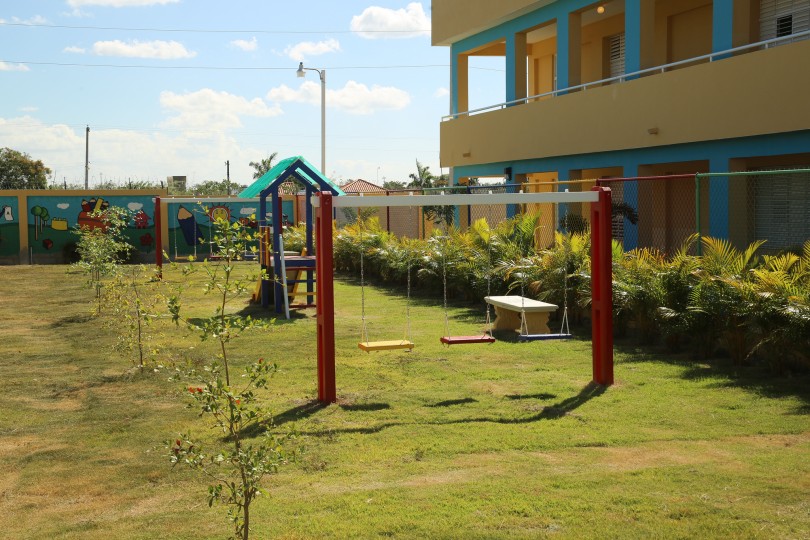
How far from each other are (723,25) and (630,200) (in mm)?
4929

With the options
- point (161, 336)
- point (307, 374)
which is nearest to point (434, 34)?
point (161, 336)

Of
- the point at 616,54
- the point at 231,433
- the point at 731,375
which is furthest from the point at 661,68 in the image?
the point at 231,433

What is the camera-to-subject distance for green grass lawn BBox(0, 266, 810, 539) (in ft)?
20.4

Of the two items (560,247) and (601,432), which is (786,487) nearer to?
(601,432)

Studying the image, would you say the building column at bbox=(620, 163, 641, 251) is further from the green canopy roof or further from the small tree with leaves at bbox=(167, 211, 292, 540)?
the small tree with leaves at bbox=(167, 211, 292, 540)

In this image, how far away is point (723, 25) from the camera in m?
17.6

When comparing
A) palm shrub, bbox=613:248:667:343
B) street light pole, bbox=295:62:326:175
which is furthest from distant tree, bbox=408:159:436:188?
palm shrub, bbox=613:248:667:343

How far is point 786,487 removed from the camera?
22.0 feet

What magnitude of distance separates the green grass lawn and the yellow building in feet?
13.5

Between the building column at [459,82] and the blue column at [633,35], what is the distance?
9.23 meters

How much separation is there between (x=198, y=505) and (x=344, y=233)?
843 inches

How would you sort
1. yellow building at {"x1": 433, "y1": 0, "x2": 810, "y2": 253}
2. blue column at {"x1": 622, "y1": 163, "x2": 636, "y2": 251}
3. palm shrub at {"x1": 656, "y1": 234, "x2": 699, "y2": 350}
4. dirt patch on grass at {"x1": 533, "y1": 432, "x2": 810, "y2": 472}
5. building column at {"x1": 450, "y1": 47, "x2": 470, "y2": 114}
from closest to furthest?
dirt patch on grass at {"x1": 533, "y1": 432, "x2": 810, "y2": 472} < palm shrub at {"x1": 656, "y1": 234, "x2": 699, "y2": 350} < yellow building at {"x1": 433, "y1": 0, "x2": 810, "y2": 253} < blue column at {"x1": 622, "y1": 163, "x2": 636, "y2": 251} < building column at {"x1": 450, "y1": 47, "x2": 470, "y2": 114}

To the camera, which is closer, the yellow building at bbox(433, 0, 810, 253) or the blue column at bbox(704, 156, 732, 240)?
the yellow building at bbox(433, 0, 810, 253)

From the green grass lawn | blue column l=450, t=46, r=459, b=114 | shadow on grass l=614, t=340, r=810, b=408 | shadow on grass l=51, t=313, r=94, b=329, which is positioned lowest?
the green grass lawn
